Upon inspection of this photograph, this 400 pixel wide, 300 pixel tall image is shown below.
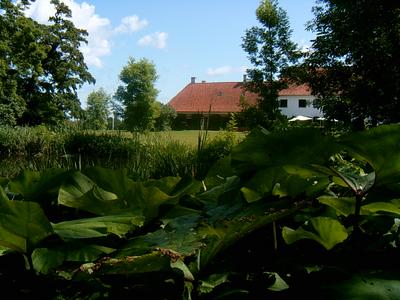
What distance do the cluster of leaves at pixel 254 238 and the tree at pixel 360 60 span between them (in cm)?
1400

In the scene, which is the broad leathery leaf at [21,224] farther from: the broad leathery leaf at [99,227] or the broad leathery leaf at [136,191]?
the broad leathery leaf at [136,191]

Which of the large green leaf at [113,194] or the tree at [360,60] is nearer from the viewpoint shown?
the large green leaf at [113,194]

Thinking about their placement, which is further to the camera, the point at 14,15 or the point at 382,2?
the point at 14,15

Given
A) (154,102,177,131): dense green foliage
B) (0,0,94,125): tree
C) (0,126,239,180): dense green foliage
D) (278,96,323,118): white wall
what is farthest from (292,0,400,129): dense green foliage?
(278,96,323,118): white wall

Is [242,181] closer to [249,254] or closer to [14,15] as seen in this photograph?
[249,254]

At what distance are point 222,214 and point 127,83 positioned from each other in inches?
2473

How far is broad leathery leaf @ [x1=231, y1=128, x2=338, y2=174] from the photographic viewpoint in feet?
1.67

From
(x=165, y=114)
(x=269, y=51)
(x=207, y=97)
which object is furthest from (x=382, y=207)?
(x=207, y=97)

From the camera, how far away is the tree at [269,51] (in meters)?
32.4

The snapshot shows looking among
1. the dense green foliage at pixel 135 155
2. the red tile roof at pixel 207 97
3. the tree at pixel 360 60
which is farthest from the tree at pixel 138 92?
the tree at pixel 360 60

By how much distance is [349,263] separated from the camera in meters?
0.51

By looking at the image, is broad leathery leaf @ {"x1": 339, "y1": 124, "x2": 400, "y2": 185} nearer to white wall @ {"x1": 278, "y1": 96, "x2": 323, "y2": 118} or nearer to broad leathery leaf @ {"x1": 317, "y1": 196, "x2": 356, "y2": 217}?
broad leathery leaf @ {"x1": 317, "y1": 196, "x2": 356, "y2": 217}

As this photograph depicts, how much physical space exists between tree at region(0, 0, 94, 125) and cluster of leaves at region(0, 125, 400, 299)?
116 ft

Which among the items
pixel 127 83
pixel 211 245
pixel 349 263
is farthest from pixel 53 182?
pixel 127 83
